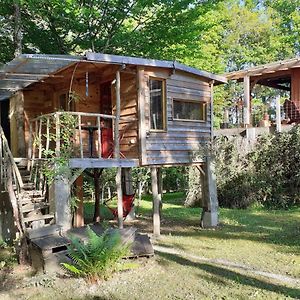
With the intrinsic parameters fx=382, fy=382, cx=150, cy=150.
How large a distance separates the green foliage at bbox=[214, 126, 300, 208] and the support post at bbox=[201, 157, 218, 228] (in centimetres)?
398

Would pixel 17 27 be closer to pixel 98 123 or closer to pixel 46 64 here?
pixel 46 64

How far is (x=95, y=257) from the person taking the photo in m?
6.20

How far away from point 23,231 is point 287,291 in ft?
15.7

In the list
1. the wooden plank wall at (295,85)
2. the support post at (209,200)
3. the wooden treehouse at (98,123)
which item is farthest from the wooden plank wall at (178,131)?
the wooden plank wall at (295,85)

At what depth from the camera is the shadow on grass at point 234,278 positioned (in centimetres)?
560

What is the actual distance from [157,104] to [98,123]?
1.92m

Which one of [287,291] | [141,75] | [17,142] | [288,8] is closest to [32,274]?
[287,291]

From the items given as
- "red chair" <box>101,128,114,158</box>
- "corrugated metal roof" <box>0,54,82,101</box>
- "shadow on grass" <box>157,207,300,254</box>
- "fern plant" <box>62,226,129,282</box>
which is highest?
"corrugated metal roof" <box>0,54,82,101</box>

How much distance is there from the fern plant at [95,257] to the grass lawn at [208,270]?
6.3 inches

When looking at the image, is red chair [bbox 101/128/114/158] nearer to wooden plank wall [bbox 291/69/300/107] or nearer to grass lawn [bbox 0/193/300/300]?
grass lawn [bbox 0/193/300/300]

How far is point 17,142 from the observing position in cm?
1179

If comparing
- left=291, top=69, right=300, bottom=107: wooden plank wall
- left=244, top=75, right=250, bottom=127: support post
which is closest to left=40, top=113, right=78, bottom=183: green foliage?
left=244, top=75, right=250, bottom=127: support post

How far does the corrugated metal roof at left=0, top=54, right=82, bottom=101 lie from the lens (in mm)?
7098

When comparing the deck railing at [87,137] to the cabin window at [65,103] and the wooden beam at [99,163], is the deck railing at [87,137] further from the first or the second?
the cabin window at [65,103]
